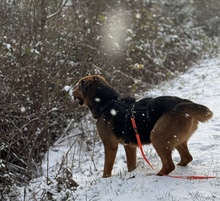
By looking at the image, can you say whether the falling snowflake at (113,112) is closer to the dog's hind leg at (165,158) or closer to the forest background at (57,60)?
the dog's hind leg at (165,158)

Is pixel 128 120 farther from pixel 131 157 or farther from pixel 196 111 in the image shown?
pixel 196 111

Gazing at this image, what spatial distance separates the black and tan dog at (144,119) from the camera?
4438mm

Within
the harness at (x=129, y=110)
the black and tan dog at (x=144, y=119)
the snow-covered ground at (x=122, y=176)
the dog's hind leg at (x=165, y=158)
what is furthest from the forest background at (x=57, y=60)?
the dog's hind leg at (x=165, y=158)

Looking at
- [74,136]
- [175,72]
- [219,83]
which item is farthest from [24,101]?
[175,72]

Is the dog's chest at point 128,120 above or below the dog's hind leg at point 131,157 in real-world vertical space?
above

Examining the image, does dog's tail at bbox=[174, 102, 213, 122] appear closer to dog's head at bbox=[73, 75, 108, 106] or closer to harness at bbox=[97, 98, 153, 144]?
harness at bbox=[97, 98, 153, 144]

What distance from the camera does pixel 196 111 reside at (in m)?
4.35

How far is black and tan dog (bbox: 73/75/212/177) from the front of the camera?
444cm

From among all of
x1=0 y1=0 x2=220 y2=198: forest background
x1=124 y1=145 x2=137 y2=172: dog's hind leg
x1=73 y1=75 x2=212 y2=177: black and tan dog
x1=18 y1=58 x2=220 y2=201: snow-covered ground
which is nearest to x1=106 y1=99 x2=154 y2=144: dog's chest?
x1=73 y1=75 x2=212 y2=177: black and tan dog

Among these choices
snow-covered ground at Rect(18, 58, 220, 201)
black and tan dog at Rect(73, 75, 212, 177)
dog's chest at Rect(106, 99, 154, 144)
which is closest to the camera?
snow-covered ground at Rect(18, 58, 220, 201)

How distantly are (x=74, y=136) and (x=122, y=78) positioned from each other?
3.14m

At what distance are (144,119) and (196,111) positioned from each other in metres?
0.78

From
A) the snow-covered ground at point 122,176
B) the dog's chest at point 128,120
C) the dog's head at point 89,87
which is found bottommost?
the snow-covered ground at point 122,176

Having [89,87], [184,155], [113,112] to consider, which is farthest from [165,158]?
[89,87]
